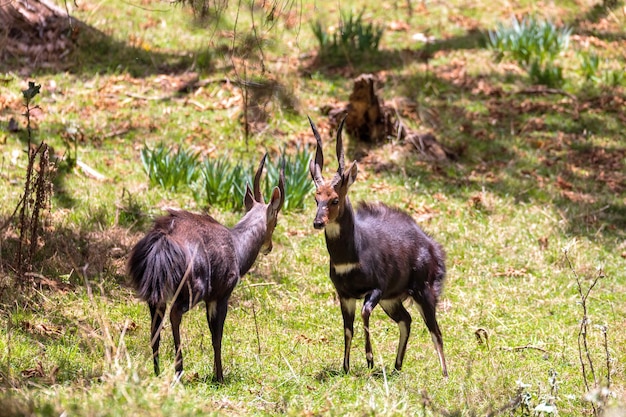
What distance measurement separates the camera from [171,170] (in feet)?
34.7

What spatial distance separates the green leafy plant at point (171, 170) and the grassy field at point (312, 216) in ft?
0.56

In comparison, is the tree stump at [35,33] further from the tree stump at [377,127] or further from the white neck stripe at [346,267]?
the white neck stripe at [346,267]

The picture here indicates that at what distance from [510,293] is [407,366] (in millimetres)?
2293

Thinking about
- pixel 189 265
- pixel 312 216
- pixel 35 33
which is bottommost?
pixel 312 216

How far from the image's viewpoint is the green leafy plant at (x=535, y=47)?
47.3ft

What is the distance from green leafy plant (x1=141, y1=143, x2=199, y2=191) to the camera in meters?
10.6

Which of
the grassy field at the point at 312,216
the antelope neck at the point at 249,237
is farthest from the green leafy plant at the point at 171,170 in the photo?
the antelope neck at the point at 249,237

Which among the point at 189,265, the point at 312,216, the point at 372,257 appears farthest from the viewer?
the point at 312,216

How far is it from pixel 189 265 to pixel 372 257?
5.64 ft

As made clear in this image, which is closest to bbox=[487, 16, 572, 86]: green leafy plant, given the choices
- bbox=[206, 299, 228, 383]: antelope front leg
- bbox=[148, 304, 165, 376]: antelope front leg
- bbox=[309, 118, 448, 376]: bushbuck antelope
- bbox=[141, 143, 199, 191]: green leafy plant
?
bbox=[141, 143, 199, 191]: green leafy plant

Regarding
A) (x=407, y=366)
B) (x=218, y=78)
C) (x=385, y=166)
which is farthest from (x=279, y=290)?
(x=218, y=78)

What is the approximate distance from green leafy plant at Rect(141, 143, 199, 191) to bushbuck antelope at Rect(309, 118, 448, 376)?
142 inches

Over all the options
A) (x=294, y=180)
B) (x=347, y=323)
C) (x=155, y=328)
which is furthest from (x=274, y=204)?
(x=294, y=180)

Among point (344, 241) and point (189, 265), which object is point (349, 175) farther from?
point (189, 265)
